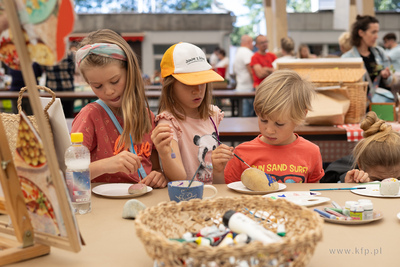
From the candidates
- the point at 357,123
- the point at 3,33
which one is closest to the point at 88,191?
the point at 3,33

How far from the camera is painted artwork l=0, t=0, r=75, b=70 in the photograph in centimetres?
83

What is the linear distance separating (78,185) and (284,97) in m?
1.03

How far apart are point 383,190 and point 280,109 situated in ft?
1.88

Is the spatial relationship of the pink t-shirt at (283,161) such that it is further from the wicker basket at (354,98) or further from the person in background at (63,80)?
the person in background at (63,80)

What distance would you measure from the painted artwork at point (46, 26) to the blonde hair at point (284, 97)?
125 cm

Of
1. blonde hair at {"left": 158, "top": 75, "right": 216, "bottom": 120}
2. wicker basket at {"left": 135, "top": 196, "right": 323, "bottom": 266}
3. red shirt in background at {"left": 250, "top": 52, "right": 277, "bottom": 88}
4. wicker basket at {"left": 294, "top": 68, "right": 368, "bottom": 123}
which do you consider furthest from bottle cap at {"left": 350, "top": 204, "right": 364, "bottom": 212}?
red shirt in background at {"left": 250, "top": 52, "right": 277, "bottom": 88}

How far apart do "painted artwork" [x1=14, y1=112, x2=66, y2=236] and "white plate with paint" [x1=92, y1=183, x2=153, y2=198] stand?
54cm

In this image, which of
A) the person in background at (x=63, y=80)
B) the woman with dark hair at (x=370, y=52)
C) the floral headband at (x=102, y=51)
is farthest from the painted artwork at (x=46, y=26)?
the person in background at (x=63, y=80)

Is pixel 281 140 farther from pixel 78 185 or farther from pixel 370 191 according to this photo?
pixel 78 185

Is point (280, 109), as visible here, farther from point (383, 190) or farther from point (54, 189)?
point (54, 189)

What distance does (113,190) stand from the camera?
1.66m

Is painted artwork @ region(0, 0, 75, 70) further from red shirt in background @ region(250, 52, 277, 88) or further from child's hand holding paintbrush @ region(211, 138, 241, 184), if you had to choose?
red shirt in background @ region(250, 52, 277, 88)

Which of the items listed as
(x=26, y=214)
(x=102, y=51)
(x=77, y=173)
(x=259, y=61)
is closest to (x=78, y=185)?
(x=77, y=173)

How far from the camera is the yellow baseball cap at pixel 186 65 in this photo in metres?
2.00
